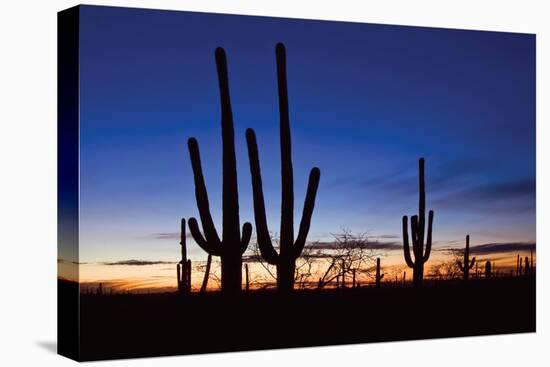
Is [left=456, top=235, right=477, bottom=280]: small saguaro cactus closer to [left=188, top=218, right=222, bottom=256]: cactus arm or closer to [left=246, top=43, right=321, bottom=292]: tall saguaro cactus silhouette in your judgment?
[left=246, top=43, right=321, bottom=292]: tall saguaro cactus silhouette

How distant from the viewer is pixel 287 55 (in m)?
12.5

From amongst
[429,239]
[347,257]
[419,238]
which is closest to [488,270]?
[429,239]

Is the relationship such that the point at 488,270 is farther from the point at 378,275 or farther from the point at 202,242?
the point at 202,242

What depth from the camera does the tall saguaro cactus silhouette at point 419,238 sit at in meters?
13.1

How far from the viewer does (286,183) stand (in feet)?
40.9

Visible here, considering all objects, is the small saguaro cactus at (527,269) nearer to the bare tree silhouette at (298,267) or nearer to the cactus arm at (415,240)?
the cactus arm at (415,240)

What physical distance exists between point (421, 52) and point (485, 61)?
715mm

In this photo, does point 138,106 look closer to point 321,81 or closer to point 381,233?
point 321,81

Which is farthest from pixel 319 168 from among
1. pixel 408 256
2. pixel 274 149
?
pixel 408 256

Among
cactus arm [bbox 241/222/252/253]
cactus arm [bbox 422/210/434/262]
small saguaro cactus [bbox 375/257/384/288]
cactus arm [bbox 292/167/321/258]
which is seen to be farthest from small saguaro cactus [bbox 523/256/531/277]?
cactus arm [bbox 241/222/252/253]

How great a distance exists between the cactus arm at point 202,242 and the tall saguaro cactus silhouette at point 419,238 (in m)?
1.94

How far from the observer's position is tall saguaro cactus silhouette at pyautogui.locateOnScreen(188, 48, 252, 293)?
39.7ft

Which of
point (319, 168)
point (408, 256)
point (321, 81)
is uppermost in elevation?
point (321, 81)

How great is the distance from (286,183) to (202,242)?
3.22 ft
